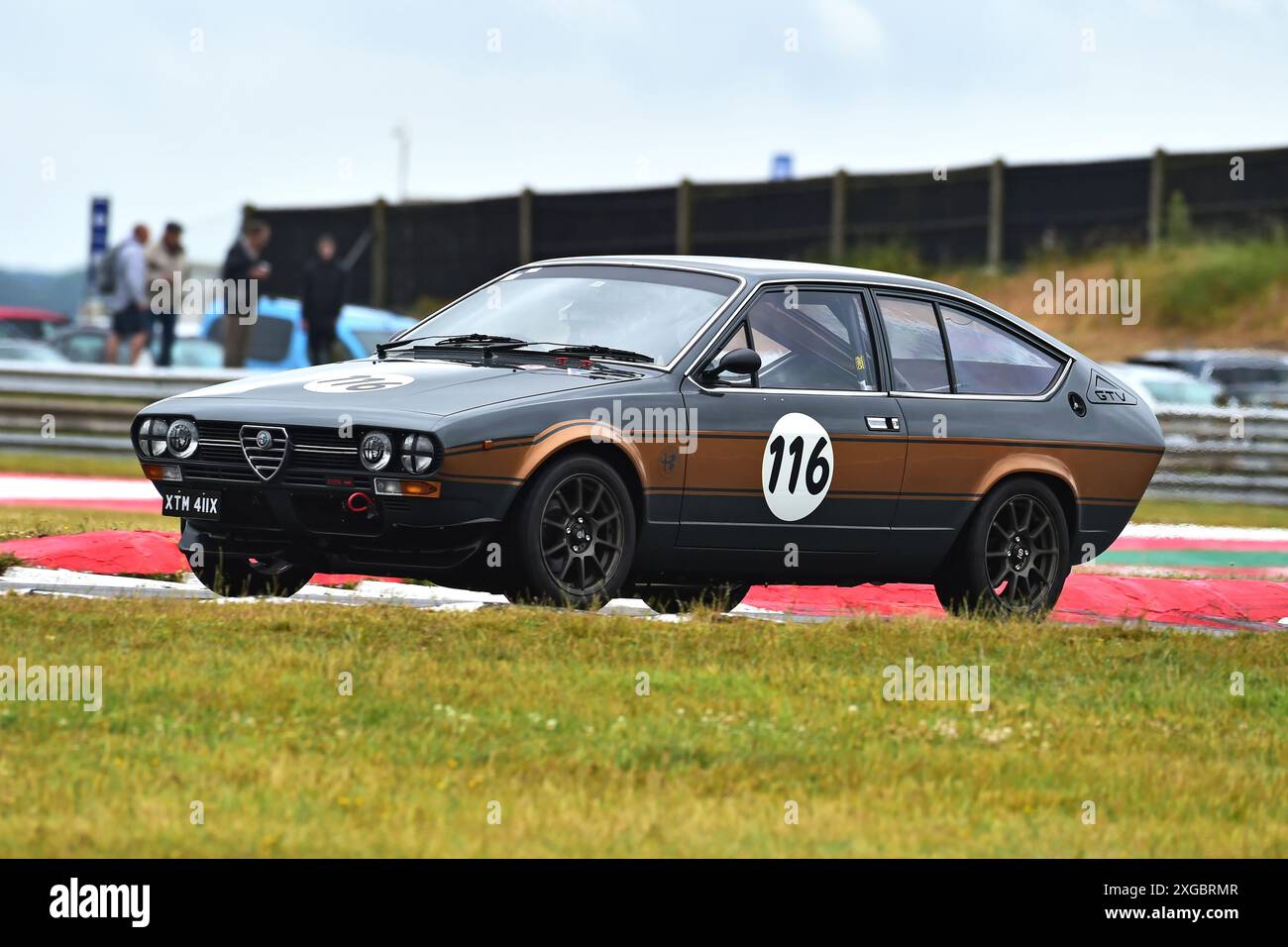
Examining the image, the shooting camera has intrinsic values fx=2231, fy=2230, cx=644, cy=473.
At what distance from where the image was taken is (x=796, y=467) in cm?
936

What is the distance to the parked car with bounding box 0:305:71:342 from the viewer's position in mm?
39250

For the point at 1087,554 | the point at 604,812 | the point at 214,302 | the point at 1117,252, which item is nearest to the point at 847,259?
the point at 1117,252

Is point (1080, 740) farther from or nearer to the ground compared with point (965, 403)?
nearer to the ground

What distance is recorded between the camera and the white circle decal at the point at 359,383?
344 inches

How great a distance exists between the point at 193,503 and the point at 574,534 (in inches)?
60.4

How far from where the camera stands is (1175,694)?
7.83 meters

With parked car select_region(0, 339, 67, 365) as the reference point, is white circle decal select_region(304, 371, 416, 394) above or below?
above

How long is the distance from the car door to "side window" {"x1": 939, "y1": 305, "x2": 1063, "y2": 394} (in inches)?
21.4

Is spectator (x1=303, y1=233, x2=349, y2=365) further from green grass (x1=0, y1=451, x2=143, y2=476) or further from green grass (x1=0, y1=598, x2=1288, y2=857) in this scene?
green grass (x1=0, y1=598, x2=1288, y2=857)

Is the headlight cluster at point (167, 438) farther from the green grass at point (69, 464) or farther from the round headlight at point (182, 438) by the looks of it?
the green grass at point (69, 464)

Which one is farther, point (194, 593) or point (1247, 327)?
point (1247, 327)

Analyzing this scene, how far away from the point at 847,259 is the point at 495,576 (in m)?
27.7

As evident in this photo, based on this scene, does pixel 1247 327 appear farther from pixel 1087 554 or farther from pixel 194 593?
pixel 194 593
